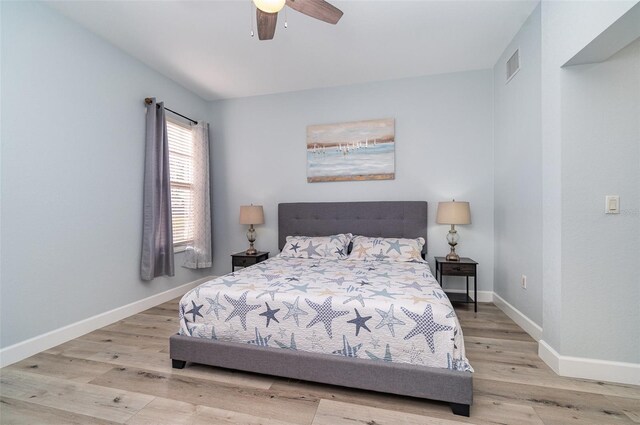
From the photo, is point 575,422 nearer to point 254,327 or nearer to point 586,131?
point 586,131

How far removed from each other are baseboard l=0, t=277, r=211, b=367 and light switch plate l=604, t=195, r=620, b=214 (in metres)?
4.15

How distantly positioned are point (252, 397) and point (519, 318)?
250cm

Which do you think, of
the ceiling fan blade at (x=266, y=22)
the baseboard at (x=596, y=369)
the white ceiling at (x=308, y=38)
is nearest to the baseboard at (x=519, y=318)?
the baseboard at (x=596, y=369)

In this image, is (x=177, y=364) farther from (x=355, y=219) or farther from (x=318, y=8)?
(x=318, y=8)

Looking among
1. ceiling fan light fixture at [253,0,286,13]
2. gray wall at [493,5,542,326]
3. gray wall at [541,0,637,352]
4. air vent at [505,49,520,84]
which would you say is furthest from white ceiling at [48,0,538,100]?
ceiling fan light fixture at [253,0,286,13]

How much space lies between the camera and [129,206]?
2961mm

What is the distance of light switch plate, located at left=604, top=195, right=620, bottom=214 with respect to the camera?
1.70 meters

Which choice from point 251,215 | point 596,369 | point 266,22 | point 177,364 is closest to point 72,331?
point 177,364

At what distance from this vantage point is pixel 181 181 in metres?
3.66

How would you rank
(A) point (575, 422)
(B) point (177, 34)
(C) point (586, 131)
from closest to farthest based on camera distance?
(A) point (575, 422) → (C) point (586, 131) → (B) point (177, 34)

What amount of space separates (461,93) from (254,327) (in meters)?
3.46

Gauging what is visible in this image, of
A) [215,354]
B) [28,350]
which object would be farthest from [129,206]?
[215,354]

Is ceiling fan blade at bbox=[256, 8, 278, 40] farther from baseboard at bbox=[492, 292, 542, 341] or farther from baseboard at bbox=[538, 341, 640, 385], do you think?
baseboard at bbox=[492, 292, 542, 341]

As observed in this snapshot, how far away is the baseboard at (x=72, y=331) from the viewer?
2023 millimetres
